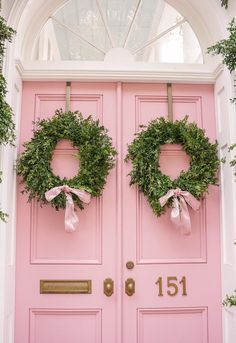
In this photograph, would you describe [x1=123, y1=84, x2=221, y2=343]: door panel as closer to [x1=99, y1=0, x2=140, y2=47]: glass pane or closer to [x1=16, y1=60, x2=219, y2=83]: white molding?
[x1=16, y1=60, x2=219, y2=83]: white molding

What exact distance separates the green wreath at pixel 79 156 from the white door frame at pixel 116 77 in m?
0.13

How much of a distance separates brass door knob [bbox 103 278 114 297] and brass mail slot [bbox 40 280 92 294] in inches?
3.9

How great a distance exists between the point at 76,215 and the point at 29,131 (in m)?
0.66

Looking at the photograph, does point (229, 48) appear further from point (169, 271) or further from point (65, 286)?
point (65, 286)

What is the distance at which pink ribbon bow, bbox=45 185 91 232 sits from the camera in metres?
2.36

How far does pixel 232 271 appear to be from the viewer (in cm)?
234

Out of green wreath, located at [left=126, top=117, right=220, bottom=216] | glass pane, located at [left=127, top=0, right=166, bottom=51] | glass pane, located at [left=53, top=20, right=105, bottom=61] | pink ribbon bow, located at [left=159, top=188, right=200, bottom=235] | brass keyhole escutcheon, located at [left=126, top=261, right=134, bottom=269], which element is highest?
glass pane, located at [left=127, top=0, right=166, bottom=51]

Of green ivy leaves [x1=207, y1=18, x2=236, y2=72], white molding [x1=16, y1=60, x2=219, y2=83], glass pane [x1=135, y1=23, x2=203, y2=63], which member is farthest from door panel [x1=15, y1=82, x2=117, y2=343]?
green ivy leaves [x1=207, y1=18, x2=236, y2=72]

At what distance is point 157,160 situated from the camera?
2.49m

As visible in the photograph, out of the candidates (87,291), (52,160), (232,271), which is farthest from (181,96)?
(87,291)

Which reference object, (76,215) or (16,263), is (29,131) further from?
(16,263)

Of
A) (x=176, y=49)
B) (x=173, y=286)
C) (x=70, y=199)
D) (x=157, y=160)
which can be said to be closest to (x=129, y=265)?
(x=173, y=286)

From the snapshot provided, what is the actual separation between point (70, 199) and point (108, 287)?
64 cm

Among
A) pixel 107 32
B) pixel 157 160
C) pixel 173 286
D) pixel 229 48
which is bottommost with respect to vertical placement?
pixel 173 286
